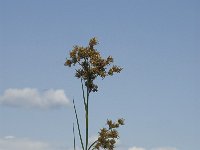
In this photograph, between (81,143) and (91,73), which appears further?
(91,73)

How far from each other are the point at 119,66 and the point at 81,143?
4.40 m

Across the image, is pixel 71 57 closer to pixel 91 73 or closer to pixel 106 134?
pixel 91 73

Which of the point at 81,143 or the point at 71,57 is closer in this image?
the point at 81,143

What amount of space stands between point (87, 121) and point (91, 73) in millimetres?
2469

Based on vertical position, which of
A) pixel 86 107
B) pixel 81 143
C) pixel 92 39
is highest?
pixel 92 39

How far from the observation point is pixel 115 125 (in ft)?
75.3

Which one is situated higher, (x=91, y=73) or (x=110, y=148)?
(x=91, y=73)

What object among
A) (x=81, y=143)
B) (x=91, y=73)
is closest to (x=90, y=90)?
(x=91, y=73)

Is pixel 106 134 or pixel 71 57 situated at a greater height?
pixel 71 57

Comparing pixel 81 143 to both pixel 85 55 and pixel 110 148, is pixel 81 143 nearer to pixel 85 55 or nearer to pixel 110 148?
pixel 110 148

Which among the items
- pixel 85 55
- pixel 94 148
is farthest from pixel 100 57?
pixel 94 148

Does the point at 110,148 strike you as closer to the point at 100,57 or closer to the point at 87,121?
the point at 87,121

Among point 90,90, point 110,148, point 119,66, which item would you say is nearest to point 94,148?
point 110,148

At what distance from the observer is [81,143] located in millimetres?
21250
